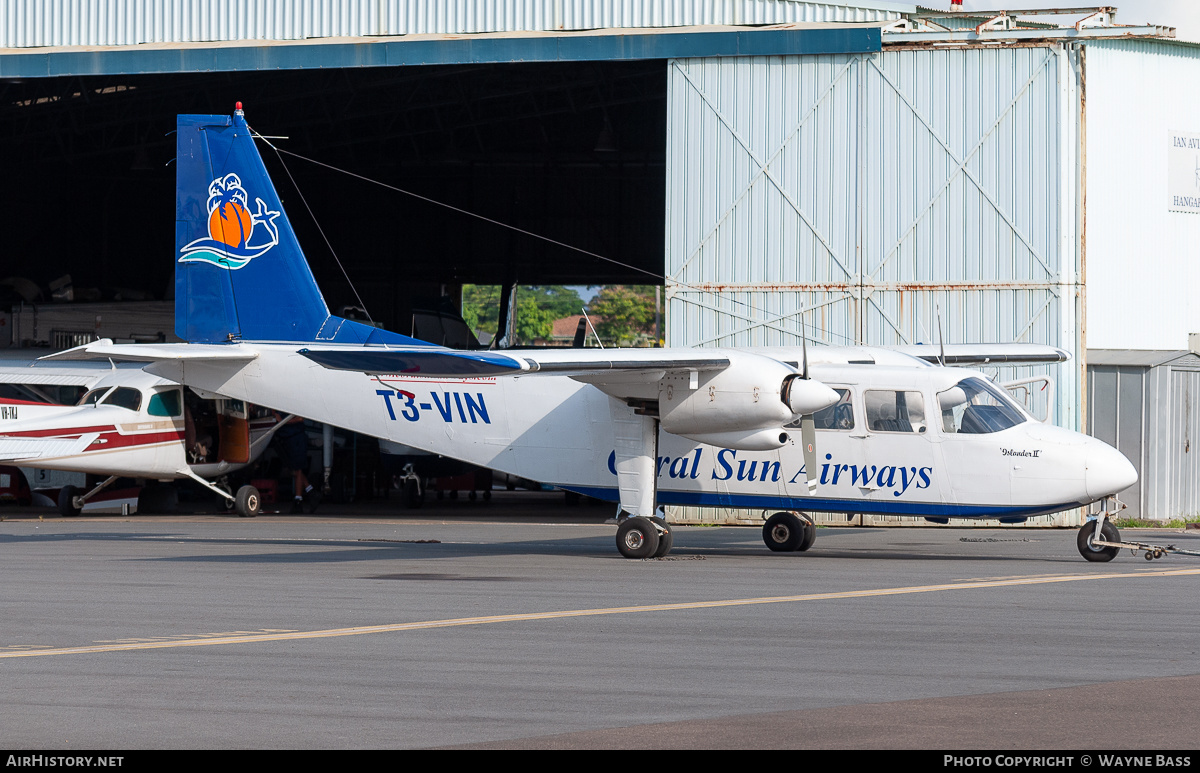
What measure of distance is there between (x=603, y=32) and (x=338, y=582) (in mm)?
14553

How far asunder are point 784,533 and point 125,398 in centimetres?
1463

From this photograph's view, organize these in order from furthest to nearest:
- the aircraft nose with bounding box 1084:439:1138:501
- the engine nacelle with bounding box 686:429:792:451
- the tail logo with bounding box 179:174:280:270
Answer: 1. the tail logo with bounding box 179:174:280:270
2. the engine nacelle with bounding box 686:429:792:451
3. the aircraft nose with bounding box 1084:439:1138:501

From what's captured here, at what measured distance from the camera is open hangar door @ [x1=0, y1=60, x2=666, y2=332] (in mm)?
35281

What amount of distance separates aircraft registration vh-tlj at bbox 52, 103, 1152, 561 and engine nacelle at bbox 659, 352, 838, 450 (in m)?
0.02

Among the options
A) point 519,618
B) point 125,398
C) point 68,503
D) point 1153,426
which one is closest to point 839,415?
point 519,618

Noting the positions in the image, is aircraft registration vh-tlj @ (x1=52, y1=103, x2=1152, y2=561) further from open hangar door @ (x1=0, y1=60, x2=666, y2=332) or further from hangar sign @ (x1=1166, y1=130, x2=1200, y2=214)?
open hangar door @ (x1=0, y1=60, x2=666, y2=332)

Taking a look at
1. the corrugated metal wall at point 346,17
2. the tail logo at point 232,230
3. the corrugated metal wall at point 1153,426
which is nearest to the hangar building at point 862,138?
the corrugated metal wall at point 346,17

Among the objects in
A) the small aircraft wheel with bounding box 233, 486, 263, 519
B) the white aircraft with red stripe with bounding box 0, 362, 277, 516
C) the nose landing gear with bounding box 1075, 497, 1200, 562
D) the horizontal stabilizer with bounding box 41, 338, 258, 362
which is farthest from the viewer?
the small aircraft wheel with bounding box 233, 486, 263, 519

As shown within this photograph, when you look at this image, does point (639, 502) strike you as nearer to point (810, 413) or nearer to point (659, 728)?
point (810, 413)

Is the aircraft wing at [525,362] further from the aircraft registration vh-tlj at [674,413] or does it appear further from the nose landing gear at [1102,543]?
the nose landing gear at [1102,543]

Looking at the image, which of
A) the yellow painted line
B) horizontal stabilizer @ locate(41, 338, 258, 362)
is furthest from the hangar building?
the yellow painted line

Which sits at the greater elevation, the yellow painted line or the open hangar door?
the open hangar door

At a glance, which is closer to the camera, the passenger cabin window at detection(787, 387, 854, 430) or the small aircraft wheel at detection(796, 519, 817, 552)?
the passenger cabin window at detection(787, 387, 854, 430)

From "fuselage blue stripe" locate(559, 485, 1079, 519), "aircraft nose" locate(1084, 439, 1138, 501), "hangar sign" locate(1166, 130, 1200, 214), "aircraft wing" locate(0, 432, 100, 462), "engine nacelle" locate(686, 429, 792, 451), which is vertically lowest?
"fuselage blue stripe" locate(559, 485, 1079, 519)
